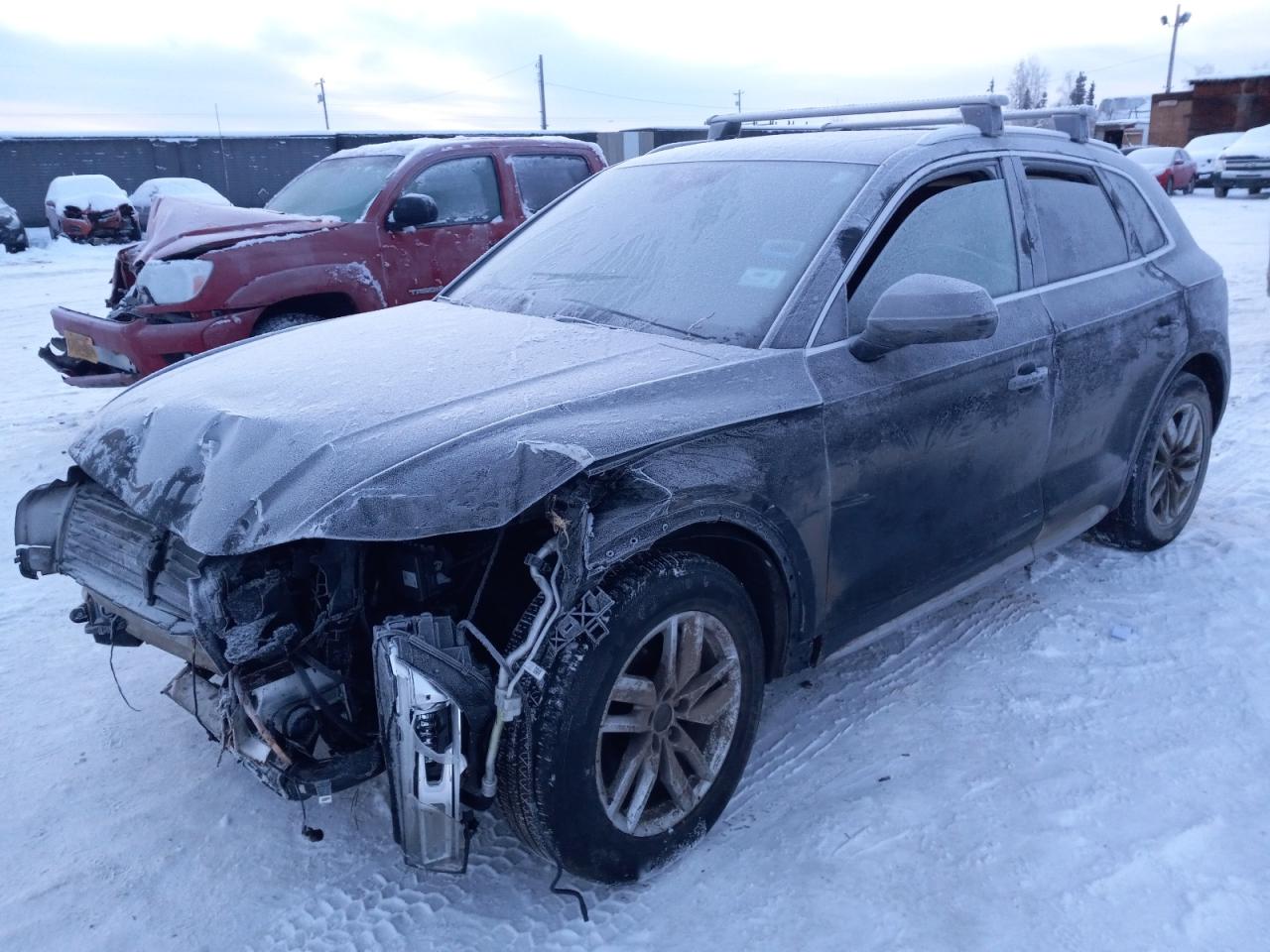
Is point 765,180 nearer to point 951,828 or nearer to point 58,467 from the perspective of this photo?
point 951,828

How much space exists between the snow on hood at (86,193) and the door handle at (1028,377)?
841 inches

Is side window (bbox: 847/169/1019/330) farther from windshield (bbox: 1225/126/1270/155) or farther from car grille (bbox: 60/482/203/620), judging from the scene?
windshield (bbox: 1225/126/1270/155)

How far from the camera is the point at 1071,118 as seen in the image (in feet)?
13.8

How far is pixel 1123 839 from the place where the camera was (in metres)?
2.73

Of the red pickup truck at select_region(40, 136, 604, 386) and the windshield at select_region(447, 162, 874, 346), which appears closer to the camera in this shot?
the windshield at select_region(447, 162, 874, 346)

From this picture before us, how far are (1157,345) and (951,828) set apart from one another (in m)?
2.43

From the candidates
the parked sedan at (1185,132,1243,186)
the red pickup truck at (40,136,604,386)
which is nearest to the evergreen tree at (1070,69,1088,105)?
the parked sedan at (1185,132,1243,186)

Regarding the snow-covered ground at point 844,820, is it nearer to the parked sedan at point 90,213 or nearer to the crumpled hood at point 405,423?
the crumpled hood at point 405,423

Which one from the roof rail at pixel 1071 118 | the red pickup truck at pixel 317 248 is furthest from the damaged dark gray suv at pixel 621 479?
the red pickup truck at pixel 317 248

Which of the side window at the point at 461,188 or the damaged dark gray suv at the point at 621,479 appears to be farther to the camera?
the side window at the point at 461,188

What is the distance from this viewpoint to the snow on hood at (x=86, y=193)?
797 inches

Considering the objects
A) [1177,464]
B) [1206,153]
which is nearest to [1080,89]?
[1206,153]

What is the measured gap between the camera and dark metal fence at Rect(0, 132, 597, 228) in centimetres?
2628

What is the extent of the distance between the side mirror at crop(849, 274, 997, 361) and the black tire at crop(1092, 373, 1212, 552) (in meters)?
1.95
